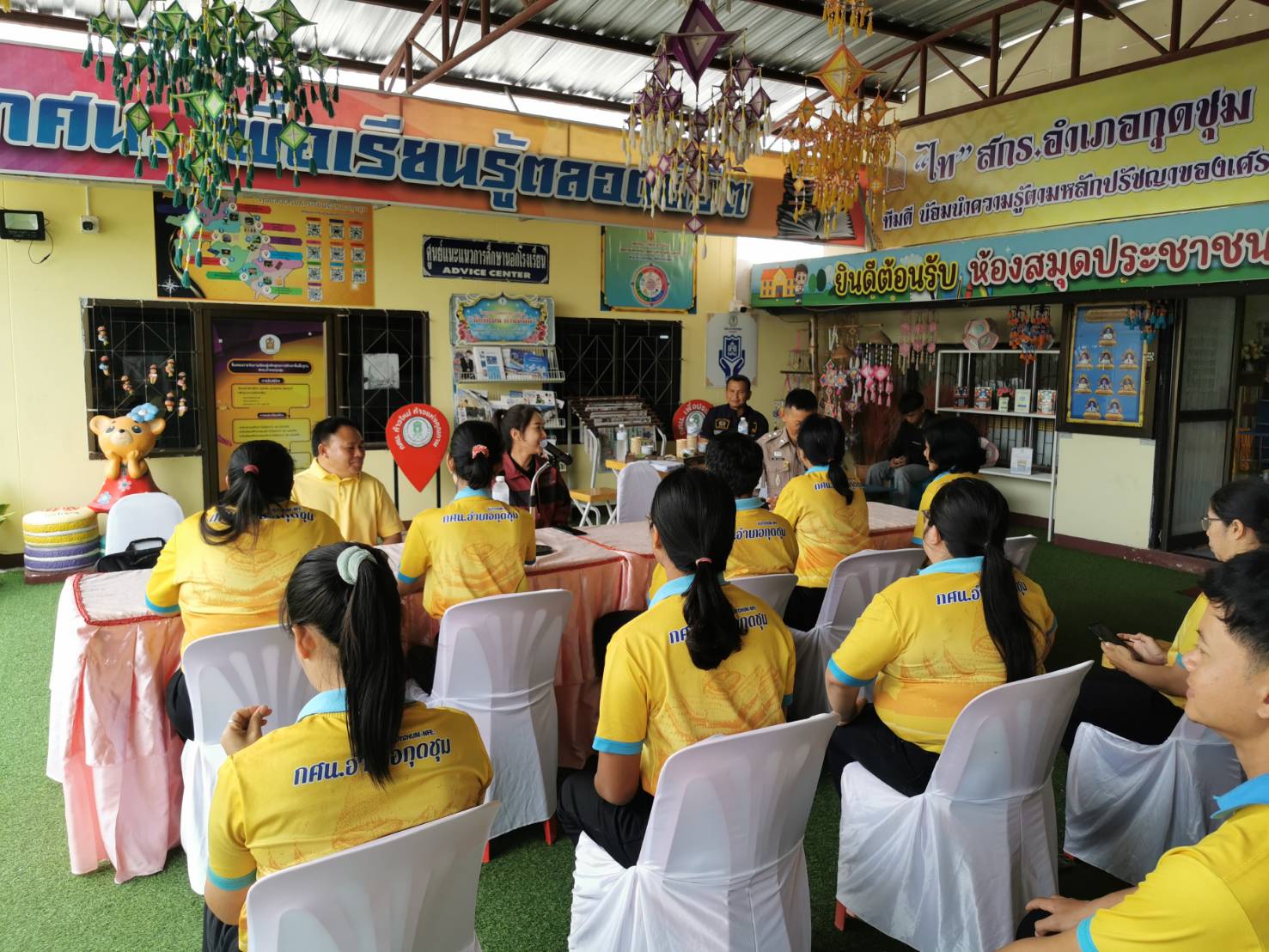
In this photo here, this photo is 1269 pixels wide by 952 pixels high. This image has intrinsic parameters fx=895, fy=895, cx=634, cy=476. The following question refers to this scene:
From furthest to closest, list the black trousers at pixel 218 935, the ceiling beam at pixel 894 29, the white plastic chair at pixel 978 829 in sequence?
the ceiling beam at pixel 894 29, the white plastic chair at pixel 978 829, the black trousers at pixel 218 935

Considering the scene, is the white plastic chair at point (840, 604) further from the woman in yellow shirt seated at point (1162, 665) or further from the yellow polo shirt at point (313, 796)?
the yellow polo shirt at point (313, 796)

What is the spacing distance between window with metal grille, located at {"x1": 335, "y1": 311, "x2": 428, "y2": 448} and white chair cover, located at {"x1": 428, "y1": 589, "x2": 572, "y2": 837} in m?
4.76

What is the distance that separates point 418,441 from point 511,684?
379 centimetres

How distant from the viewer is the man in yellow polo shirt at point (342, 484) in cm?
369

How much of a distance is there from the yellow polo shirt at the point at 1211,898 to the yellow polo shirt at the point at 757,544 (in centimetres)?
197

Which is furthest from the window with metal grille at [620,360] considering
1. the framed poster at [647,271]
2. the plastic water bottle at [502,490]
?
the plastic water bottle at [502,490]

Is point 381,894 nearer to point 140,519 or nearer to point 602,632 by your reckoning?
point 602,632

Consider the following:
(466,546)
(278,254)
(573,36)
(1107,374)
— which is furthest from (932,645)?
(278,254)

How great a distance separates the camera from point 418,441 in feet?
20.1

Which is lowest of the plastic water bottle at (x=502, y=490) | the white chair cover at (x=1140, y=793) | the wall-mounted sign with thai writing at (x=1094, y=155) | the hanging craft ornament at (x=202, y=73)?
the white chair cover at (x=1140, y=793)

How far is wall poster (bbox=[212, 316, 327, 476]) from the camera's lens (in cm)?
Result: 662

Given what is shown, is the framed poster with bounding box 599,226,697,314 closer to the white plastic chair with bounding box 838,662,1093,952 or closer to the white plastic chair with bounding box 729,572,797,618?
the white plastic chair with bounding box 729,572,797,618

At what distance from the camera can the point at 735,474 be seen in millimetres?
2996

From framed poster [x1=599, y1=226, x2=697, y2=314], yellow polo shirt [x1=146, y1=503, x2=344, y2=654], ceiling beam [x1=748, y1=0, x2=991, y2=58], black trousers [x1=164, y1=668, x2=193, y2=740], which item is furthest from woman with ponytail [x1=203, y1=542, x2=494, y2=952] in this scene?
framed poster [x1=599, y1=226, x2=697, y2=314]
